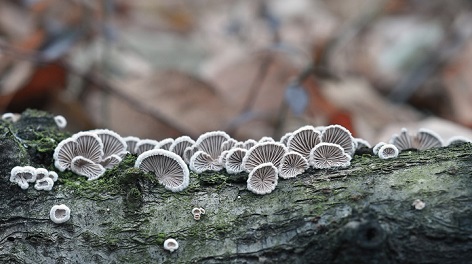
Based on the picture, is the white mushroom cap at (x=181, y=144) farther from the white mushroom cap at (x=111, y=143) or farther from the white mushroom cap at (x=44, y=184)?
the white mushroom cap at (x=44, y=184)

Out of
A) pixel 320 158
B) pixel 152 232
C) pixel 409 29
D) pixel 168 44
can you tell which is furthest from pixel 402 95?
pixel 152 232

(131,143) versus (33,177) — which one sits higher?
(131,143)

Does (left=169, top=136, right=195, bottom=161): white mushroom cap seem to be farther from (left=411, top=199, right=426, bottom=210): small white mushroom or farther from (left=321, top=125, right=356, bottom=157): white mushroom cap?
A: (left=411, top=199, right=426, bottom=210): small white mushroom

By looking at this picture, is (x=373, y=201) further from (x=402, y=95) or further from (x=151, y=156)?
(x=402, y=95)

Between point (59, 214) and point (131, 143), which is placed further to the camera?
point (131, 143)

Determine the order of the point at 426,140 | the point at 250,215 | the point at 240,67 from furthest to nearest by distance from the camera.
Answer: the point at 240,67
the point at 426,140
the point at 250,215

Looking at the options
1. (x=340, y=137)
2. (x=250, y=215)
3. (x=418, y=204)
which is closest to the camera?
(x=418, y=204)

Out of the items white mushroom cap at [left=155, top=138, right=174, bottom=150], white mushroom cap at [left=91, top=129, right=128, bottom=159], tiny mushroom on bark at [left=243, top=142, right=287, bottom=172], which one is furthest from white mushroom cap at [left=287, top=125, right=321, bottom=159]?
white mushroom cap at [left=91, top=129, right=128, bottom=159]

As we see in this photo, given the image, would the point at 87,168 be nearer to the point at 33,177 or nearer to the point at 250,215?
the point at 33,177

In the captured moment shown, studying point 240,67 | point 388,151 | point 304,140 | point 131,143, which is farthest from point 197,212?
point 240,67
